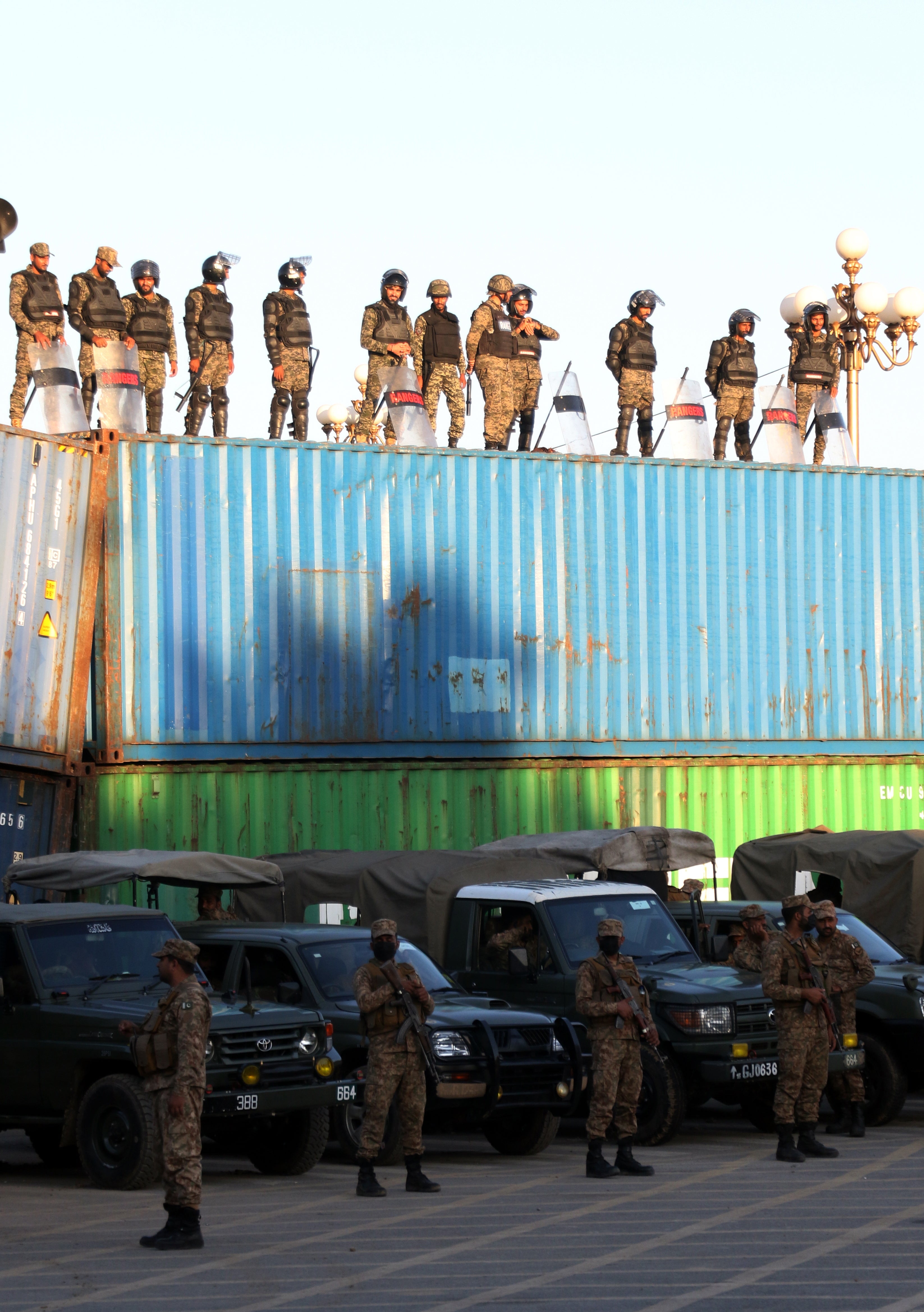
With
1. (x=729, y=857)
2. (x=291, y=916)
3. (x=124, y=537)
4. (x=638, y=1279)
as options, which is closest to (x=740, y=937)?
(x=291, y=916)

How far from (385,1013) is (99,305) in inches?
431

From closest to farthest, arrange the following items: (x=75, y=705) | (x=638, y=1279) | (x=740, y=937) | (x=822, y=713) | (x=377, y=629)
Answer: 1. (x=638, y=1279)
2. (x=740, y=937)
3. (x=75, y=705)
4. (x=377, y=629)
5. (x=822, y=713)

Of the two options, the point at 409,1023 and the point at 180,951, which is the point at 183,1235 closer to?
the point at 180,951

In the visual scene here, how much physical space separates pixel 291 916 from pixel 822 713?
775cm

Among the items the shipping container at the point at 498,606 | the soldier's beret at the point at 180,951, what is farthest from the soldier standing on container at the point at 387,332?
the soldier's beret at the point at 180,951

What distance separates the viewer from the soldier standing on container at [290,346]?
20156 millimetres

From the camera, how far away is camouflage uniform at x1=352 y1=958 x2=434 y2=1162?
986 centimetres

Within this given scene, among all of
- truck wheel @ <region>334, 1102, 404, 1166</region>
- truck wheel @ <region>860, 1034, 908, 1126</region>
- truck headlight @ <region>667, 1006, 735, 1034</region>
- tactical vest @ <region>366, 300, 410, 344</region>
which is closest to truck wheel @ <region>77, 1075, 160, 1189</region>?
truck wheel @ <region>334, 1102, 404, 1166</region>

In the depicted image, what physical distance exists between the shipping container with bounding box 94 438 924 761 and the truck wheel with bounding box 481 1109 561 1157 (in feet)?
24.4

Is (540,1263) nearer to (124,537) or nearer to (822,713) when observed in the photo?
(124,537)

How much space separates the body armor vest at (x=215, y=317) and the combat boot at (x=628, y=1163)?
11963 millimetres

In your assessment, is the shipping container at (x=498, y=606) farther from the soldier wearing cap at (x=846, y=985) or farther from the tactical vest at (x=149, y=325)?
the soldier wearing cap at (x=846, y=985)

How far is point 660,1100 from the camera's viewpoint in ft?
38.1

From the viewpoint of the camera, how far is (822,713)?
68.2 feet
